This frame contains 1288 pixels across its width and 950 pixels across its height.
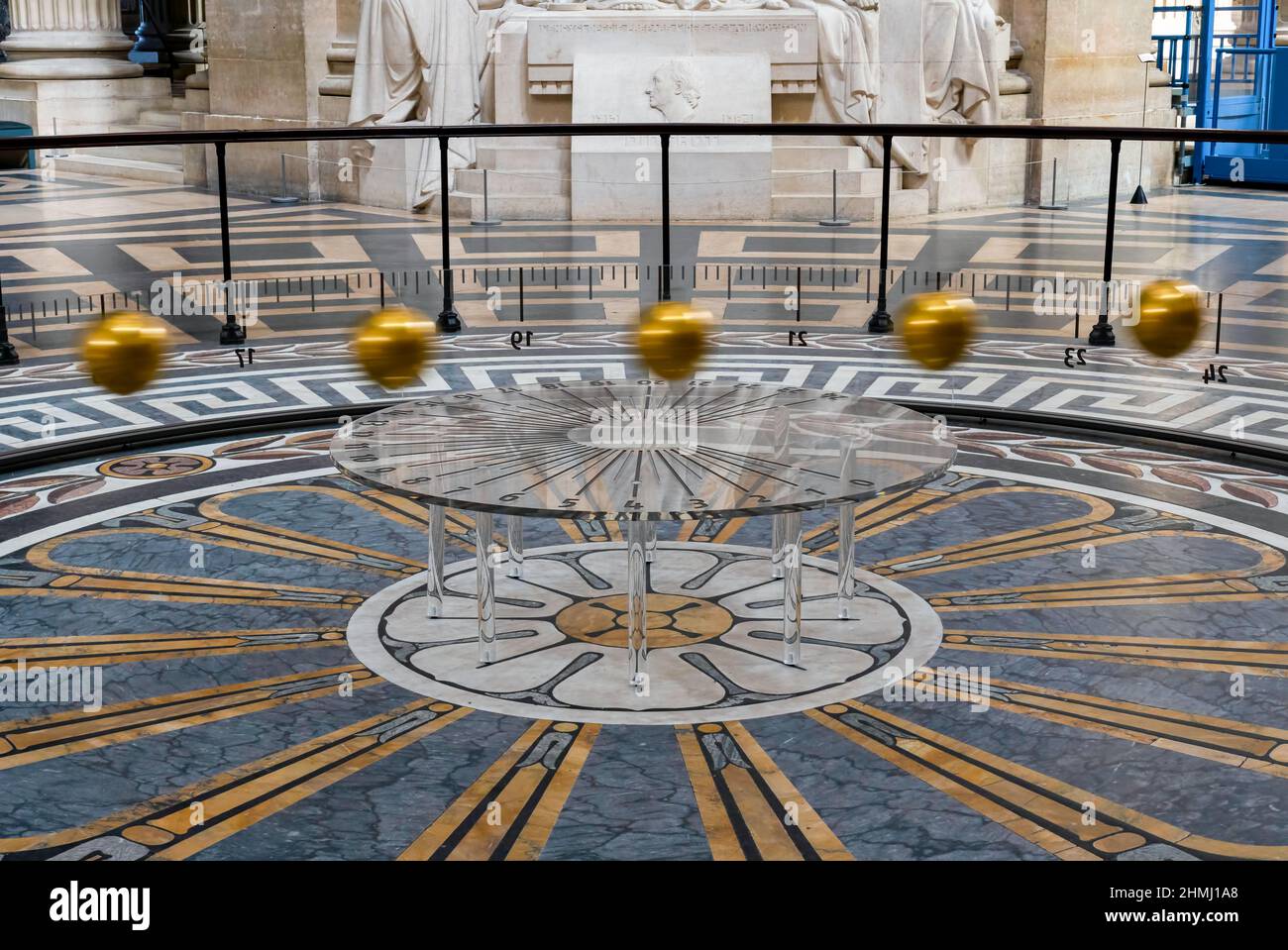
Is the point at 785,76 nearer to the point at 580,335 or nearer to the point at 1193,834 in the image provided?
the point at 580,335

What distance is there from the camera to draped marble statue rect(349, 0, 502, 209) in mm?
13273

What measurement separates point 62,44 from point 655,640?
16.3 m

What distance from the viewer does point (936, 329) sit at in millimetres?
4301

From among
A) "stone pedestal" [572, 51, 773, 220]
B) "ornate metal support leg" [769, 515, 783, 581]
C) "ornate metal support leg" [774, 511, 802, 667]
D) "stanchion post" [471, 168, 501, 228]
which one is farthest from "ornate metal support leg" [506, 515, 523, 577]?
"stanchion post" [471, 168, 501, 228]

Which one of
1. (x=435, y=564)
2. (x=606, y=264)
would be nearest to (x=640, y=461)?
(x=435, y=564)

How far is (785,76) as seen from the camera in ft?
42.4

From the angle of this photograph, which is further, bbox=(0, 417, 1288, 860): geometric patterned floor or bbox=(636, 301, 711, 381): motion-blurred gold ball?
bbox=(636, 301, 711, 381): motion-blurred gold ball

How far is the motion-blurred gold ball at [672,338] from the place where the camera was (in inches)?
173

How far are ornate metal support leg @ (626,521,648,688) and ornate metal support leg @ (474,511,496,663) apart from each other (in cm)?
34

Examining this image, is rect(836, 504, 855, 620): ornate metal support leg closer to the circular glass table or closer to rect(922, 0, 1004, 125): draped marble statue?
the circular glass table

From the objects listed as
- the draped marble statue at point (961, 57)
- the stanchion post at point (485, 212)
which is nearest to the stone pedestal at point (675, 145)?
the stanchion post at point (485, 212)

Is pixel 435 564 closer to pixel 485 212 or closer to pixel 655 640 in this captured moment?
pixel 655 640
